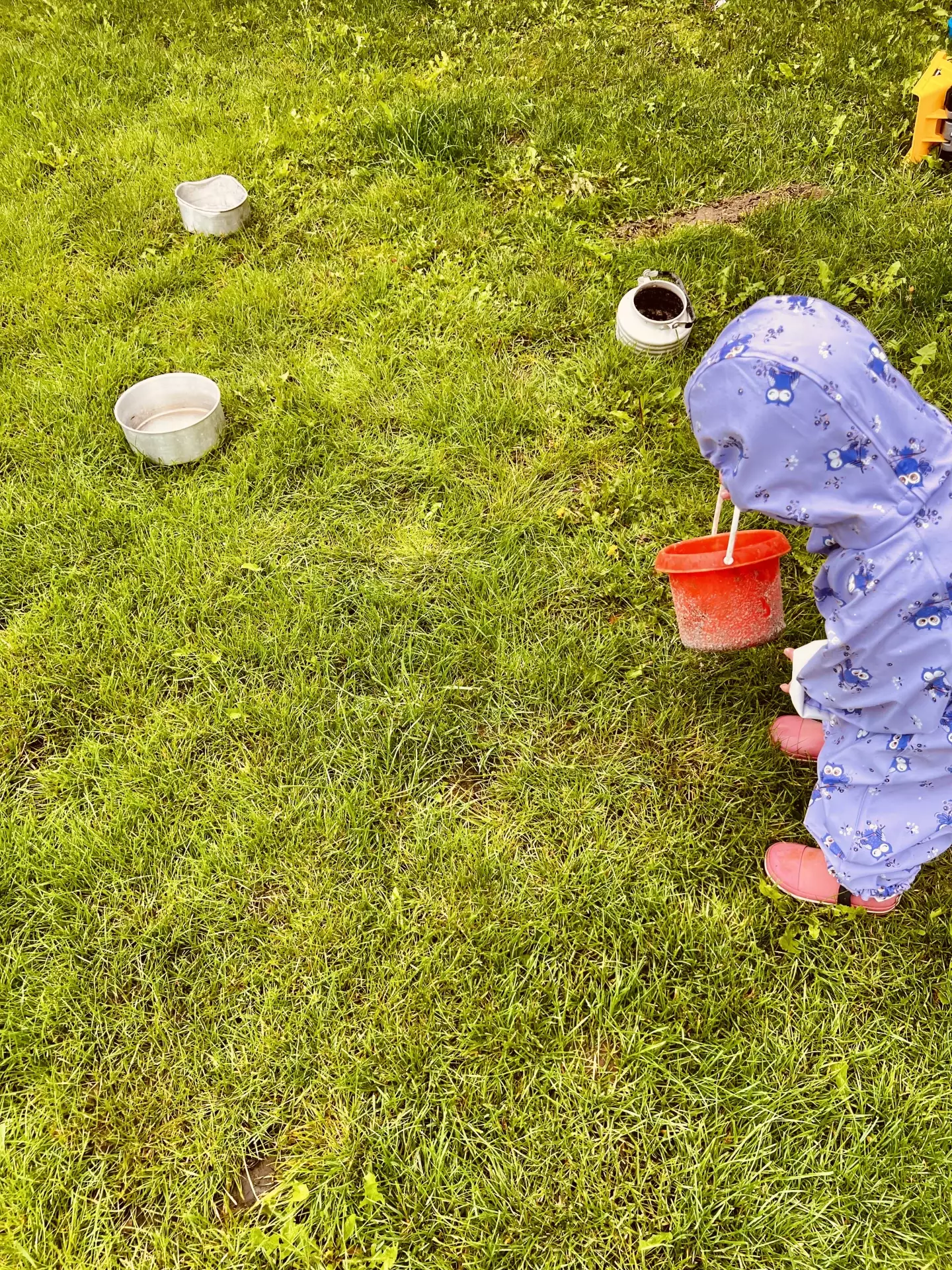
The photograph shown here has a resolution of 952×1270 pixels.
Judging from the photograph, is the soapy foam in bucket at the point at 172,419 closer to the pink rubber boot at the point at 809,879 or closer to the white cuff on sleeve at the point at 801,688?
the white cuff on sleeve at the point at 801,688

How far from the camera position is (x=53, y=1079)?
1.81 meters

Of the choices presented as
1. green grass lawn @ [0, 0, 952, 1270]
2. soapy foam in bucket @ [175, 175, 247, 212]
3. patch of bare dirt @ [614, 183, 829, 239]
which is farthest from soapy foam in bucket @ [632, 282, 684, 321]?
soapy foam in bucket @ [175, 175, 247, 212]

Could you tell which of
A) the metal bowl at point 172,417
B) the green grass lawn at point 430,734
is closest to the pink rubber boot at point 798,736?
the green grass lawn at point 430,734

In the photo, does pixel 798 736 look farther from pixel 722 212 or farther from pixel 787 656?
pixel 722 212

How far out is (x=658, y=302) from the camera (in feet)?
10.2

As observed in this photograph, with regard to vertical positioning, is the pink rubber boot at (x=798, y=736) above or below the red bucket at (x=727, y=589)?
below

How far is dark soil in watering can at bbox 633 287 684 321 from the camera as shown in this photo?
121 inches

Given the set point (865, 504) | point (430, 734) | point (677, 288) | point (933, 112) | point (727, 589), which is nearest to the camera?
point (865, 504)

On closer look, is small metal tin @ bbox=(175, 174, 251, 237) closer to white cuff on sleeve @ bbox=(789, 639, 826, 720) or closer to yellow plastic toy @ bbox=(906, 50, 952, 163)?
yellow plastic toy @ bbox=(906, 50, 952, 163)

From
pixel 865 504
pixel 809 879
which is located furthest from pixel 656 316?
pixel 809 879

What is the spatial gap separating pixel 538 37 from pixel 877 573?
176 inches

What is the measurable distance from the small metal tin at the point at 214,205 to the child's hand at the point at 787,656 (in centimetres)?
294

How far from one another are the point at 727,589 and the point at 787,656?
365 millimetres

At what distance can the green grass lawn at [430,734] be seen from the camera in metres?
1.70
